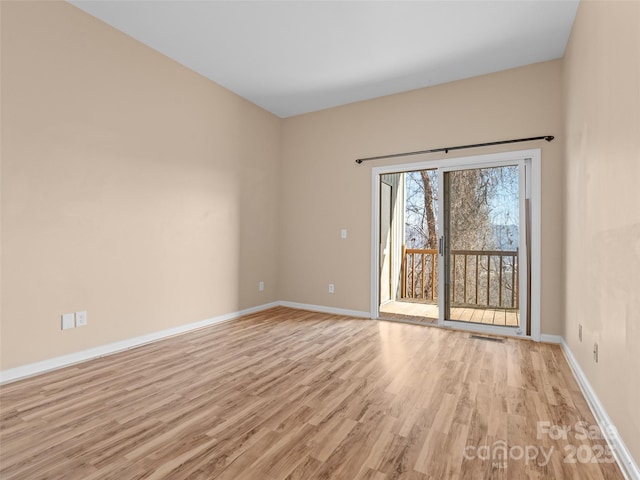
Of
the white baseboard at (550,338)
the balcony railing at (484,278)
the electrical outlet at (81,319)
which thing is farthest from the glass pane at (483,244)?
the electrical outlet at (81,319)

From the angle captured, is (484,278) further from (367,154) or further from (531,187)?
(367,154)

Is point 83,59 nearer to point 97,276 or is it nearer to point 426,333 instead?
point 97,276

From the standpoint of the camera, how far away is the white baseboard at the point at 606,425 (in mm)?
1409

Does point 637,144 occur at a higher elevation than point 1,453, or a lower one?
higher

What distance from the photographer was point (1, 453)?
156cm

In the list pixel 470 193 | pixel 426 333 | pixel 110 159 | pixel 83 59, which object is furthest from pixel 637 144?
pixel 83 59

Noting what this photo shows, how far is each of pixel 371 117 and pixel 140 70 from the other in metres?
2.77

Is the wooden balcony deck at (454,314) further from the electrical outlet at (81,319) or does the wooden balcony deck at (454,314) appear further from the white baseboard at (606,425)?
the electrical outlet at (81,319)

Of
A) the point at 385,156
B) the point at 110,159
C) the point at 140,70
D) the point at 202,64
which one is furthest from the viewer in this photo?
the point at 385,156

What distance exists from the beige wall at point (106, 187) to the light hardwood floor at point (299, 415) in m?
0.51

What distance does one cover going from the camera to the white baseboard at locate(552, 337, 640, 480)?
1.41 meters

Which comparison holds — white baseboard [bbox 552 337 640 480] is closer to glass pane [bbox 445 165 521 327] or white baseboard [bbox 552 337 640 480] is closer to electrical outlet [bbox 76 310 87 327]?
glass pane [bbox 445 165 521 327]

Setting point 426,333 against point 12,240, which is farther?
point 426,333

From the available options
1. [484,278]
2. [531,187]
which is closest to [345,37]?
[531,187]
